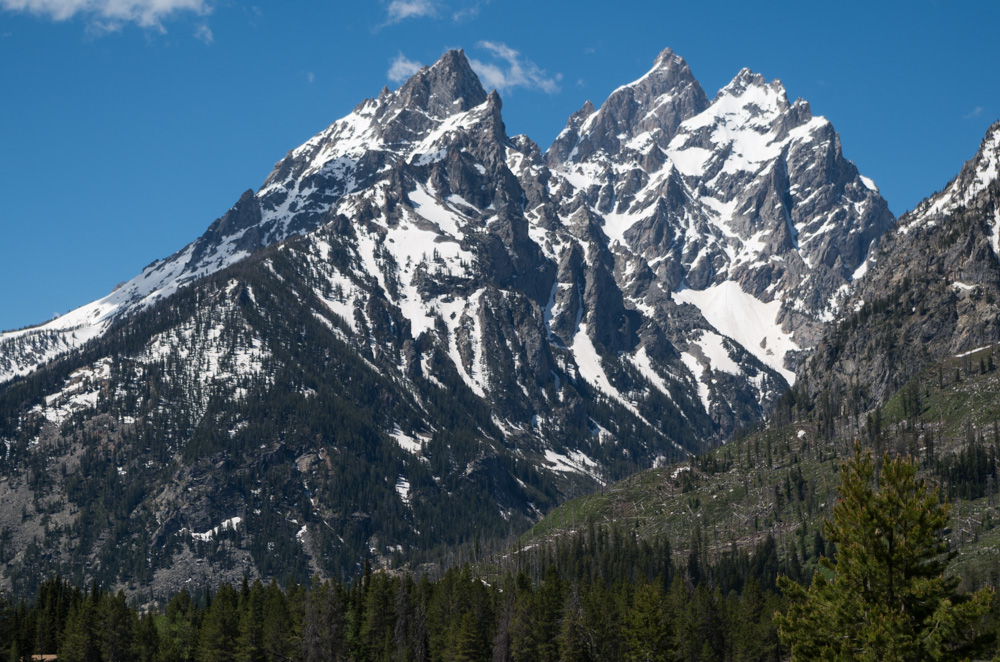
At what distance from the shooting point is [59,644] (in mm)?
143375

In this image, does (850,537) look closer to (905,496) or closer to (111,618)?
(905,496)

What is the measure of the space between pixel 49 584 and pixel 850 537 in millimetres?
153306

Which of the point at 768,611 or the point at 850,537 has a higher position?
the point at 850,537

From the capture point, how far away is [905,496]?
4369cm

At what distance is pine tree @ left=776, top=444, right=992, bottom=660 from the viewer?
4100 centimetres

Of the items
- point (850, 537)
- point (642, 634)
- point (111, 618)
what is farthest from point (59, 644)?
point (850, 537)

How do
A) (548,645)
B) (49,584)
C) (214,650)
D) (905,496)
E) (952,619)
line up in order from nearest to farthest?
(952,619) < (905,496) < (548,645) < (214,650) < (49,584)

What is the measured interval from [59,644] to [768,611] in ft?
344

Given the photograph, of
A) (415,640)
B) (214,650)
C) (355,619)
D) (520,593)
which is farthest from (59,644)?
(520,593)

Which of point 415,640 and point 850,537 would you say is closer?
point 850,537

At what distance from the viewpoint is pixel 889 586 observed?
4325cm

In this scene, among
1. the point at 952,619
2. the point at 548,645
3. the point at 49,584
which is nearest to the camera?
the point at 952,619

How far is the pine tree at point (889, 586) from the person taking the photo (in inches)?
1614

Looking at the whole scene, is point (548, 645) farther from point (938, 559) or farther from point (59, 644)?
point (938, 559)
